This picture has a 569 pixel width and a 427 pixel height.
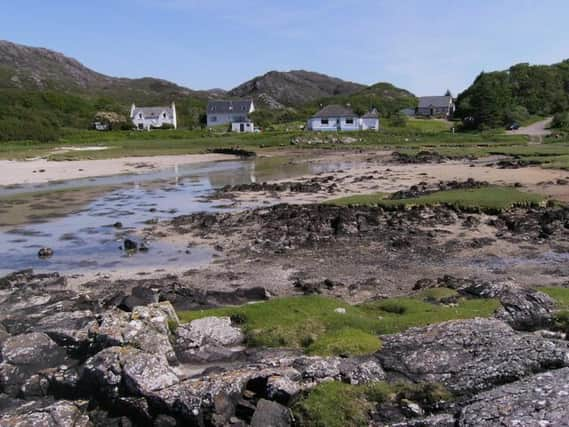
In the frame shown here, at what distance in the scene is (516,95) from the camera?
490ft

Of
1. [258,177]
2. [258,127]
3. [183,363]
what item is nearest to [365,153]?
[258,177]

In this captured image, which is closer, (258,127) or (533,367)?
(533,367)

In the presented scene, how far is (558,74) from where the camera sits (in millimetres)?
156875

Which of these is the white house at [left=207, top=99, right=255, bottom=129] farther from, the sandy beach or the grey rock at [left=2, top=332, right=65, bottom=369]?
the grey rock at [left=2, top=332, right=65, bottom=369]

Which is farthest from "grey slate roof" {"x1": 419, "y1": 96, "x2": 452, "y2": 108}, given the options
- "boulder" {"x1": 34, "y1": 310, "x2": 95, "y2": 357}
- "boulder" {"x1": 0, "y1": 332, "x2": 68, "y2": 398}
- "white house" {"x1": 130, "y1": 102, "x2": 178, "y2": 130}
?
"boulder" {"x1": 0, "y1": 332, "x2": 68, "y2": 398}

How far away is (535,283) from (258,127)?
12894 cm

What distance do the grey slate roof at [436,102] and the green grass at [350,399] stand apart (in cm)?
15980

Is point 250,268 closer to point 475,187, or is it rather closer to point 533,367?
point 533,367

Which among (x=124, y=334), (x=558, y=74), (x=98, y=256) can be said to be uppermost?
(x=558, y=74)

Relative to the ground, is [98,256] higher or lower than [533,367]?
lower

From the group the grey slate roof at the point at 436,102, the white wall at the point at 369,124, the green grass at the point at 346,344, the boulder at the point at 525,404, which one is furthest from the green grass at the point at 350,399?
the grey slate roof at the point at 436,102

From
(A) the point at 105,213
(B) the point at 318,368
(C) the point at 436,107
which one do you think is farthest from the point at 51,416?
(C) the point at 436,107

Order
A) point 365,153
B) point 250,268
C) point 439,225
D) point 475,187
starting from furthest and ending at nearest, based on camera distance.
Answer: point 365,153 → point 475,187 → point 439,225 → point 250,268

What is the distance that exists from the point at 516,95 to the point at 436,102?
868 inches
